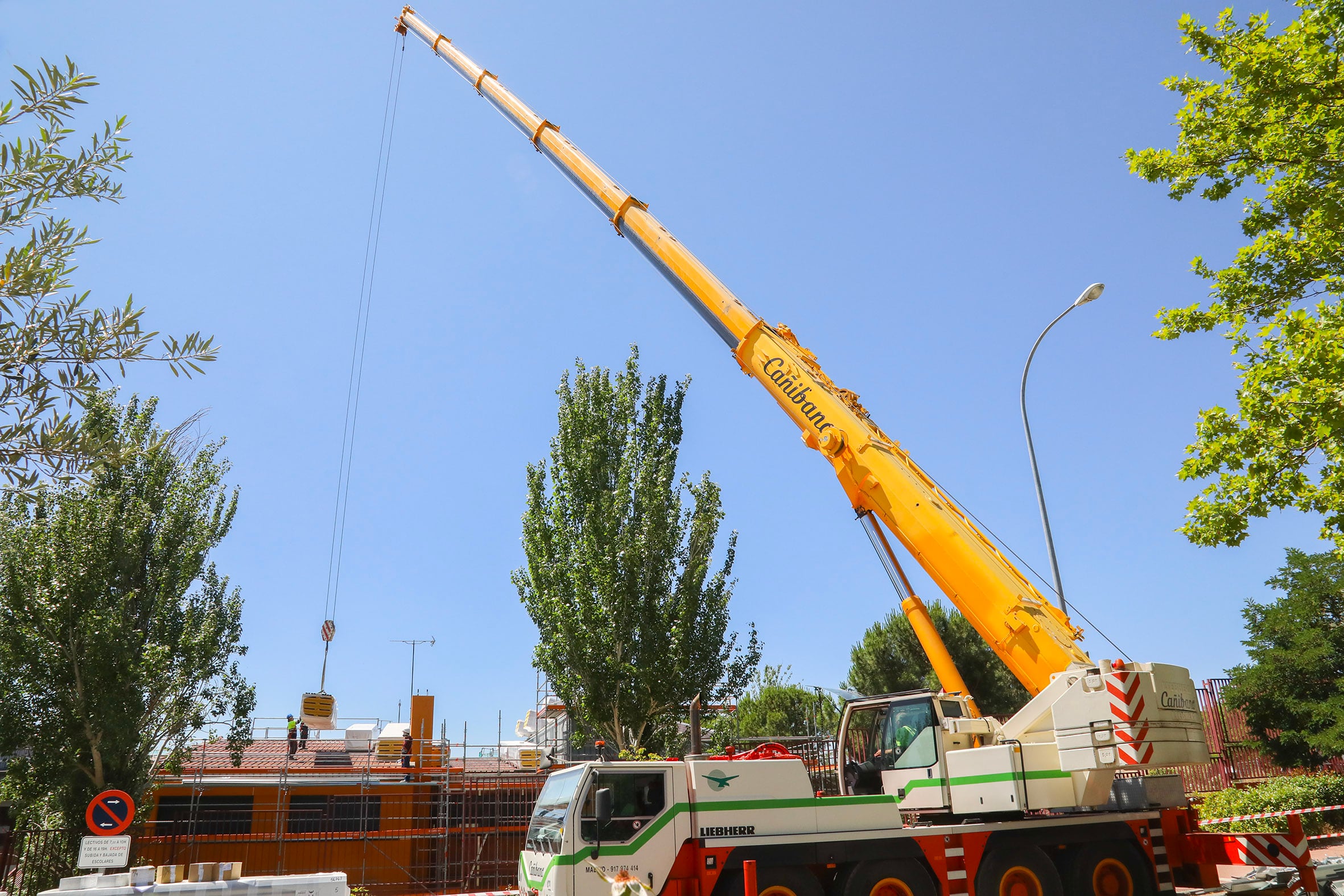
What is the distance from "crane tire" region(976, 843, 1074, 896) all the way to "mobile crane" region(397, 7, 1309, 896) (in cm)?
2

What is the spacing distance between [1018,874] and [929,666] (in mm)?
18532

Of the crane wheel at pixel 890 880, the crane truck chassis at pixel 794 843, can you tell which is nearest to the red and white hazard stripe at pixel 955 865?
the crane truck chassis at pixel 794 843

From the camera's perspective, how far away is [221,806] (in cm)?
1995

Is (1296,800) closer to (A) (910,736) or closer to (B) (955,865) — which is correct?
(A) (910,736)

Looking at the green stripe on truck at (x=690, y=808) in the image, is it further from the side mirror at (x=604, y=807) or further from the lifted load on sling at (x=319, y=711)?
the lifted load on sling at (x=319, y=711)

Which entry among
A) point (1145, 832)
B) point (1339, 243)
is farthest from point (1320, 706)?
point (1339, 243)

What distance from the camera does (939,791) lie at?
10211 mm

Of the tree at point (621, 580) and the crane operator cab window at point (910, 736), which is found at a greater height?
the tree at point (621, 580)

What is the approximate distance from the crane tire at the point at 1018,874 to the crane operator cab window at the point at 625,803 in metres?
4.04

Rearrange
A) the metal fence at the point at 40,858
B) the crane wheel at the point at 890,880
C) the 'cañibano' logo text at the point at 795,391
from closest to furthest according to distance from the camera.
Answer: the crane wheel at the point at 890,880
the 'cañibano' logo text at the point at 795,391
the metal fence at the point at 40,858

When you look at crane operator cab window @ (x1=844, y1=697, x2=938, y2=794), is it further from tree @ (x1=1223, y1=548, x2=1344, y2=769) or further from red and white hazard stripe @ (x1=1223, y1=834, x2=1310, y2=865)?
tree @ (x1=1223, y1=548, x2=1344, y2=769)

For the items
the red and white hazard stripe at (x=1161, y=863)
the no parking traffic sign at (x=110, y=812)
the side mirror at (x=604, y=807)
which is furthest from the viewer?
the red and white hazard stripe at (x=1161, y=863)

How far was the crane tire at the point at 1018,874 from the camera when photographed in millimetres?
9742

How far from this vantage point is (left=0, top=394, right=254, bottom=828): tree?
49.6 ft
